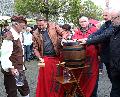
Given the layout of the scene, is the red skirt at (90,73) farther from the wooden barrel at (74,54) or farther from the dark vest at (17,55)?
the dark vest at (17,55)

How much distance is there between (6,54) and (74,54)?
1175mm

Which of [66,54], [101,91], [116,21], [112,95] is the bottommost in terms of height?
[101,91]

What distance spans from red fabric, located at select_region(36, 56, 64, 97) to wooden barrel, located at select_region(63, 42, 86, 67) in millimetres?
554

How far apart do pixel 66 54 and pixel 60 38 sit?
0.66 metres

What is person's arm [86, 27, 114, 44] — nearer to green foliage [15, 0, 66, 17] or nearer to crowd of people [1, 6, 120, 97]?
crowd of people [1, 6, 120, 97]

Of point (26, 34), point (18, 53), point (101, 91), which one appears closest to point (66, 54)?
point (18, 53)

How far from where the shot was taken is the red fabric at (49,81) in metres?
7.25

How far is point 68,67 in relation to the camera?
266 inches

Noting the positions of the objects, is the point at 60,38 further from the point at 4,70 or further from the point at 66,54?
the point at 4,70

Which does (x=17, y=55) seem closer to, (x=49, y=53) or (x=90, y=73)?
(x=49, y=53)

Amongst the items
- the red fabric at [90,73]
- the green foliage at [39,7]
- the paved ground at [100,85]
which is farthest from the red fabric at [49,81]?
the green foliage at [39,7]

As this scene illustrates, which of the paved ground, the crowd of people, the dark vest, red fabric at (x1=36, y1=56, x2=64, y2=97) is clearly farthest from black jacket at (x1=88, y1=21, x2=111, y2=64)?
the paved ground

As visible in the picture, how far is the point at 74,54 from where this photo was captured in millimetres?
6605

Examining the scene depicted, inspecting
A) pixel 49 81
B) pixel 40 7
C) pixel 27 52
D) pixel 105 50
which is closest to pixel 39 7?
pixel 40 7
